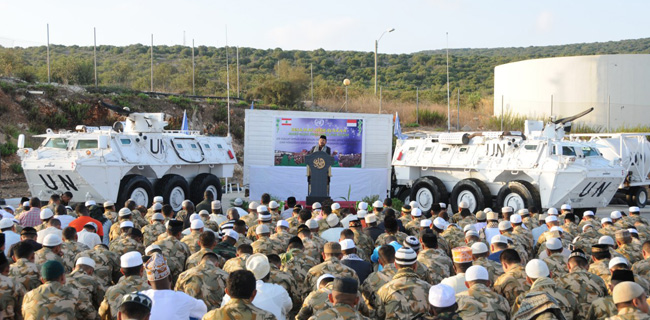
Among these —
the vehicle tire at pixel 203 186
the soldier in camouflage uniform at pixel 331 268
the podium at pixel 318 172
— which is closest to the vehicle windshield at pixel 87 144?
the vehicle tire at pixel 203 186

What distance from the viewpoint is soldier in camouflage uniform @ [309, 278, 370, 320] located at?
5.03 metres

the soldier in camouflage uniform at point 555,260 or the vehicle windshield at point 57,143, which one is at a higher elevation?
the vehicle windshield at point 57,143

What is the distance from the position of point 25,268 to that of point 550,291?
4538 millimetres

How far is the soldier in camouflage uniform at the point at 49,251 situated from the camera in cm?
729

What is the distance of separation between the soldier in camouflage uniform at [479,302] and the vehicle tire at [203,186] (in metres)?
15.1

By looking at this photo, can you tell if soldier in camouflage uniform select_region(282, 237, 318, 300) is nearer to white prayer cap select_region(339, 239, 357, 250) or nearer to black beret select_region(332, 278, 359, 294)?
white prayer cap select_region(339, 239, 357, 250)

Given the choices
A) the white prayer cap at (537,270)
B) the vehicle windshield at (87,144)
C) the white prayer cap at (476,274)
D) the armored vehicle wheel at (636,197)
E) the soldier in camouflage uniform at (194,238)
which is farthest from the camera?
the armored vehicle wheel at (636,197)

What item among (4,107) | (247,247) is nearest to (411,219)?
(247,247)

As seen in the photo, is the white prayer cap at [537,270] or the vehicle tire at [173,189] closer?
the white prayer cap at [537,270]

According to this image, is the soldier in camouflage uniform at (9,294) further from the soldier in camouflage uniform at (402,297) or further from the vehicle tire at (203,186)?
the vehicle tire at (203,186)

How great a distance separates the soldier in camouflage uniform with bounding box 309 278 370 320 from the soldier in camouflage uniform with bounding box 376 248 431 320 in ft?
2.70

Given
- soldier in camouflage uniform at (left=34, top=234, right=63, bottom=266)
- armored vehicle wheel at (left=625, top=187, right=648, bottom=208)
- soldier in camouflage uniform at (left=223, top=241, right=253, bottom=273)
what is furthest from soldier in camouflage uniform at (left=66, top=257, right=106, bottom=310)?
armored vehicle wheel at (left=625, top=187, right=648, bottom=208)

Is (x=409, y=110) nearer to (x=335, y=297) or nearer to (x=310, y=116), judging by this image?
(x=310, y=116)

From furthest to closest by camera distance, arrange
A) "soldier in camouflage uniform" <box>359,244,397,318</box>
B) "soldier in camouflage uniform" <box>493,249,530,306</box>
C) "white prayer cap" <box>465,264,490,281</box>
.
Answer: "soldier in camouflage uniform" <box>493,249,530,306</box> < "soldier in camouflage uniform" <box>359,244,397,318</box> < "white prayer cap" <box>465,264,490,281</box>
